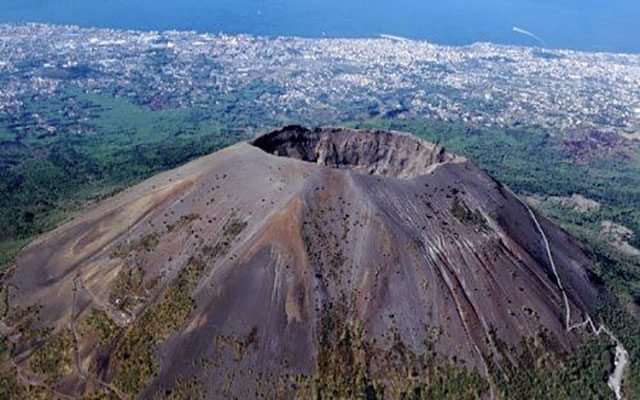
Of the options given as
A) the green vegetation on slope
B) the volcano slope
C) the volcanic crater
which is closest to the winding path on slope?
the volcano slope

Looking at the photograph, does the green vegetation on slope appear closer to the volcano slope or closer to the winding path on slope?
the volcano slope

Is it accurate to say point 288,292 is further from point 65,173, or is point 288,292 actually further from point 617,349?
point 65,173

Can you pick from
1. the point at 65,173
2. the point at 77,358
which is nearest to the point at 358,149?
the point at 77,358

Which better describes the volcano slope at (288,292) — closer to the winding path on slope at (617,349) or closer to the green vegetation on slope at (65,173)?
the winding path on slope at (617,349)

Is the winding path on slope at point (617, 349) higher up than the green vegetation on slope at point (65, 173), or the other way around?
the winding path on slope at point (617, 349)

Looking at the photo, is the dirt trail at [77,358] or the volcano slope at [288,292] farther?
the volcano slope at [288,292]

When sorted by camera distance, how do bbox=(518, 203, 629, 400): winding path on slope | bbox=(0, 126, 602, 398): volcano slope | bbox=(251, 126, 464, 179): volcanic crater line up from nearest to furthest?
bbox=(0, 126, 602, 398): volcano slope
bbox=(518, 203, 629, 400): winding path on slope
bbox=(251, 126, 464, 179): volcanic crater

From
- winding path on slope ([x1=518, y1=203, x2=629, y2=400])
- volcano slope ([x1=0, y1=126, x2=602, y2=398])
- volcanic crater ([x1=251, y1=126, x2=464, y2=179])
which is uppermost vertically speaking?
volcanic crater ([x1=251, y1=126, x2=464, y2=179])

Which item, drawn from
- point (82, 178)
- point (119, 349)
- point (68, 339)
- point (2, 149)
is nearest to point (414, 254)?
point (119, 349)

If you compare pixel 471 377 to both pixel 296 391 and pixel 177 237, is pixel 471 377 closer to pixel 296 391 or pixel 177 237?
pixel 296 391

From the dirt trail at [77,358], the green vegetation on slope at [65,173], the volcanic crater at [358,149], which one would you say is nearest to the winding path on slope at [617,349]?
the volcanic crater at [358,149]
